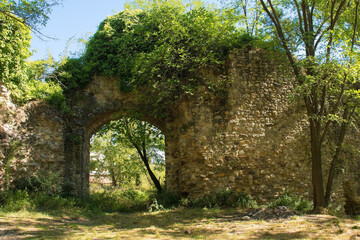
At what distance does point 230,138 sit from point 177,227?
381 cm

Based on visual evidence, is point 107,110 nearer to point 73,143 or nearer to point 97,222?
point 73,143

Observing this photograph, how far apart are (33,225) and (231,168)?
556 cm

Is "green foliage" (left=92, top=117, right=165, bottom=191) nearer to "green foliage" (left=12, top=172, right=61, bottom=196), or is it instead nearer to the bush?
"green foliage" (left=12, top=172, right=61, bottom=196)

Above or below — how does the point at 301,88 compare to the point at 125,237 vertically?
above

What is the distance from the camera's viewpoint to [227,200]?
916 cm

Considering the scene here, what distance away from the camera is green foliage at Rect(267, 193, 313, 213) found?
8584 mm

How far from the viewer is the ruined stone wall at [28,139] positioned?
8977 mm

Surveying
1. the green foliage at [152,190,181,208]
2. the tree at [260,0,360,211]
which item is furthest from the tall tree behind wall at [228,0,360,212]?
the green foliage at [152,190,181,208]

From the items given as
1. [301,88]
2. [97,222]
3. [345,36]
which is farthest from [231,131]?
[97,222]

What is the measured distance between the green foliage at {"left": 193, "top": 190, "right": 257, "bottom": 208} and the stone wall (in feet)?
0.69

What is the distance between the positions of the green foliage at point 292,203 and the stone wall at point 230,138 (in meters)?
0.46

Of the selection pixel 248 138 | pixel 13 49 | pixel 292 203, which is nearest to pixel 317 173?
pixel 292 203

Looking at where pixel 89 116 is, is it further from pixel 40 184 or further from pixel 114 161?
pixel 114 161

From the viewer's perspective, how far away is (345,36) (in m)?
8.05
